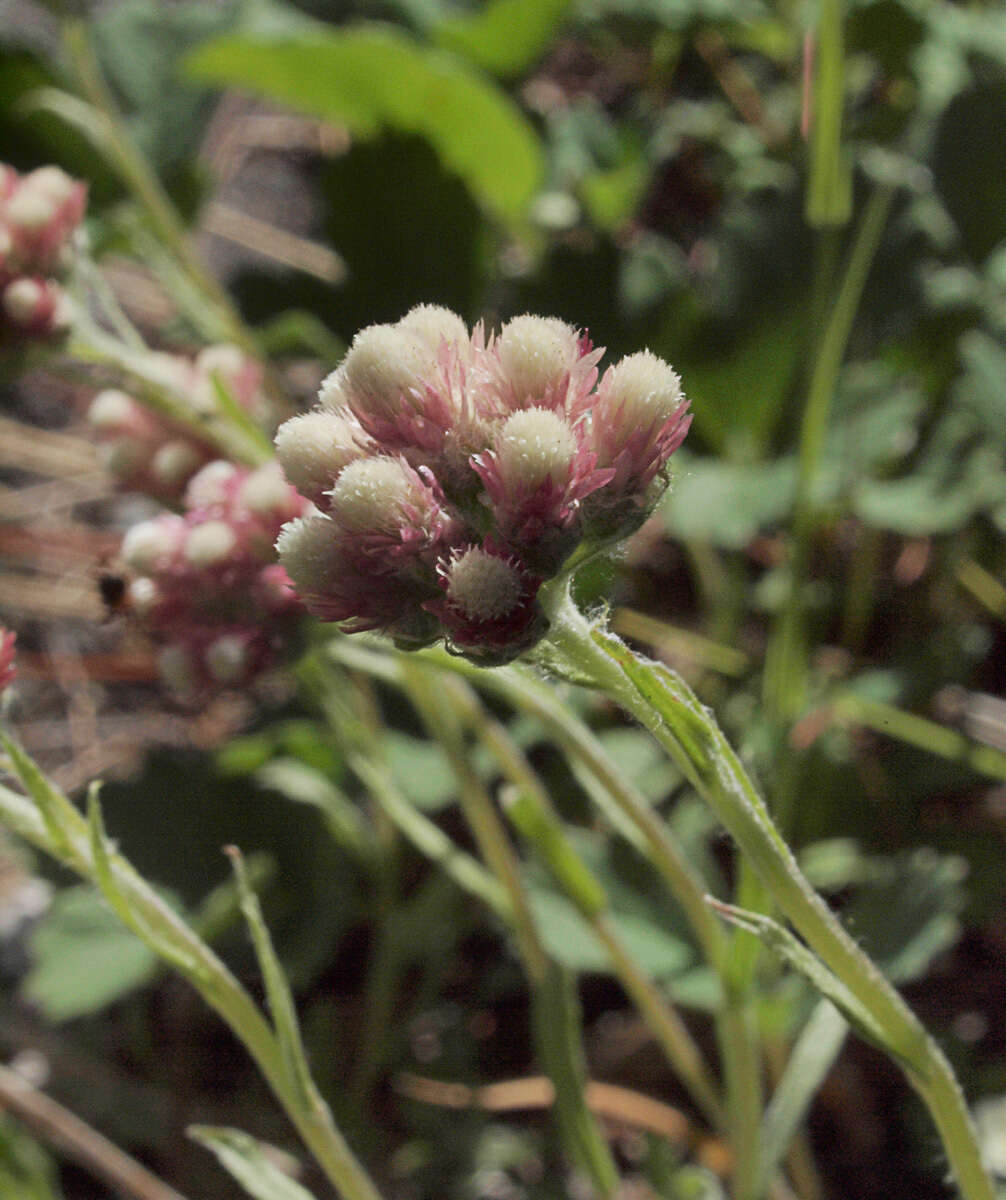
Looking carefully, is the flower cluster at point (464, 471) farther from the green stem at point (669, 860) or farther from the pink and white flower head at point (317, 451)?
the green stem at point (669, 860)

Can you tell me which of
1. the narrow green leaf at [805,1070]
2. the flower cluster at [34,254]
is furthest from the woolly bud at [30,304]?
the narrow green leaf at [805,1070]

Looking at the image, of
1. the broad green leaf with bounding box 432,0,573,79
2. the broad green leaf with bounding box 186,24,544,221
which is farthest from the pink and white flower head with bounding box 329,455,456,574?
the broad green leaf with bounding box 432,0,573,79

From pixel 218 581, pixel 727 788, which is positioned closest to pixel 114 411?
pixel 218 581

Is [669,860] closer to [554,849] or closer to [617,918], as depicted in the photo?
[554,849]

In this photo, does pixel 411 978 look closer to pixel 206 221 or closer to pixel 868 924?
pixel 868 924

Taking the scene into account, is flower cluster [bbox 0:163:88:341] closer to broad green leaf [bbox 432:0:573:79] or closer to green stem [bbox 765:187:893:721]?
green stem [bbox 765:187:893:721]

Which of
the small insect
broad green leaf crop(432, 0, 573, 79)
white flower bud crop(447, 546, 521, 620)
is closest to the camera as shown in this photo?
white flower bud crop(447, 546, 521, 620)

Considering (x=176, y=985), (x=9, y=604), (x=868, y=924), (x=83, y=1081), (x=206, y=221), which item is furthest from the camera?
(x=206, y=221)

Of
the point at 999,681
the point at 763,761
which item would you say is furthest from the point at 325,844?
the point at 999,681
